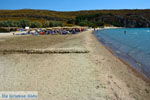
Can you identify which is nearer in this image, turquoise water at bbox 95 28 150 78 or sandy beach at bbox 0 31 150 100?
sandy beach at bbox 0 31 150 100

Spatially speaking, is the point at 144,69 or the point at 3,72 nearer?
the point at 3,72

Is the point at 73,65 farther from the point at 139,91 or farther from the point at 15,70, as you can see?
the point at 139,91

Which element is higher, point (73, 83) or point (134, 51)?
point (73, 83)

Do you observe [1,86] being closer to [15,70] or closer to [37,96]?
[37,96]

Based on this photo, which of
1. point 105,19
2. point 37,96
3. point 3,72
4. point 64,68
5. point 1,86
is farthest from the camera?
point 105,19

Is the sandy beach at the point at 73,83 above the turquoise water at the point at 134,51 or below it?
above

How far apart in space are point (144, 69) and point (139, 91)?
435cm

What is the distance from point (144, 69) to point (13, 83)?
23.9 ft

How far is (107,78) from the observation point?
8.51 m

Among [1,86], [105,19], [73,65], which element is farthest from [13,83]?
[105,19]

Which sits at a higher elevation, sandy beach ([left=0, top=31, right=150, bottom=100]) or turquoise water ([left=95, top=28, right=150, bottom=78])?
sandy beach ([left=0, top=31, right=150, bottom=100])

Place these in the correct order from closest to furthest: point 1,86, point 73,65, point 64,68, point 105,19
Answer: point 1,86
point 64,68
point 73,65
point 105,19

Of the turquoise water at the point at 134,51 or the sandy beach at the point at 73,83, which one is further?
the turquoise water at the point at 134,51

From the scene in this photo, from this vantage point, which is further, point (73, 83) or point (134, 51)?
point (134, 51)
